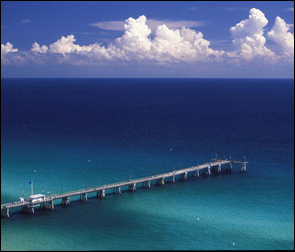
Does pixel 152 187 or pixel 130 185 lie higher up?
pixel 130 185

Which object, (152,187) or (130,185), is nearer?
(130,185)

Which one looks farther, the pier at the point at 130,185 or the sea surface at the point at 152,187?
the pier at the point at 130,185

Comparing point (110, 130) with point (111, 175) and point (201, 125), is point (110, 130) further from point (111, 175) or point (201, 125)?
point (111, 175)

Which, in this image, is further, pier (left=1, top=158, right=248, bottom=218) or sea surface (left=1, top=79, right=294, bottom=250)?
pier (left=1, top=158, right=248, bottom=218)
